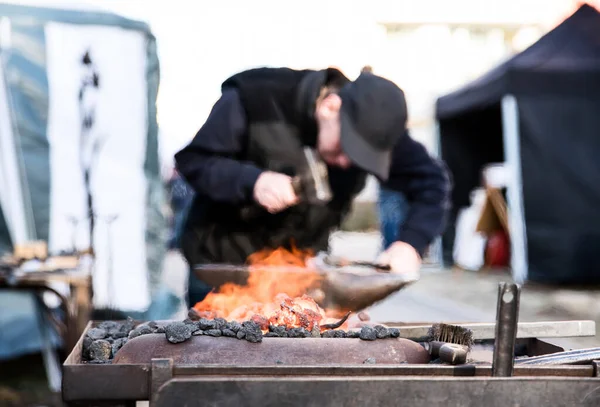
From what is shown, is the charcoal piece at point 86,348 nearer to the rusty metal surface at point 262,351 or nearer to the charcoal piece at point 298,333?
the rusty metal surface at point 262,351

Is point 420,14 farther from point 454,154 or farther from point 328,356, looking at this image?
point 328,356

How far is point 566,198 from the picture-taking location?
8867mm

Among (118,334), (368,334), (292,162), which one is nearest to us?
(368,334)

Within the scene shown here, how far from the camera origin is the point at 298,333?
1.71 metres

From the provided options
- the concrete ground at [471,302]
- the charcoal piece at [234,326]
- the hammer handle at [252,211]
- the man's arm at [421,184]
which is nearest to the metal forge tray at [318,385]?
the charcoal piece at [234,326]

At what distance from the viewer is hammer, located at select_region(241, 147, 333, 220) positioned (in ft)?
8.31

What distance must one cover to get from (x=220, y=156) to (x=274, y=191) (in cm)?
40

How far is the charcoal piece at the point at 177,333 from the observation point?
1.58 meters

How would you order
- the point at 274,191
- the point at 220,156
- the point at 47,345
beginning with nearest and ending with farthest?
1. the point at 274,191
2. the point at 220,156
3. the point at 47,345

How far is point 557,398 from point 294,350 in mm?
600

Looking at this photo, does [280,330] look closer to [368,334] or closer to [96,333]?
[368,334]

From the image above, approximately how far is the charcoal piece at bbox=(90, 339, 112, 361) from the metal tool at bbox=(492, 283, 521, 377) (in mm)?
980

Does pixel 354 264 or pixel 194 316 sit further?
pixel 354 264

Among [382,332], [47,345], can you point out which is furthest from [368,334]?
[47,345]
